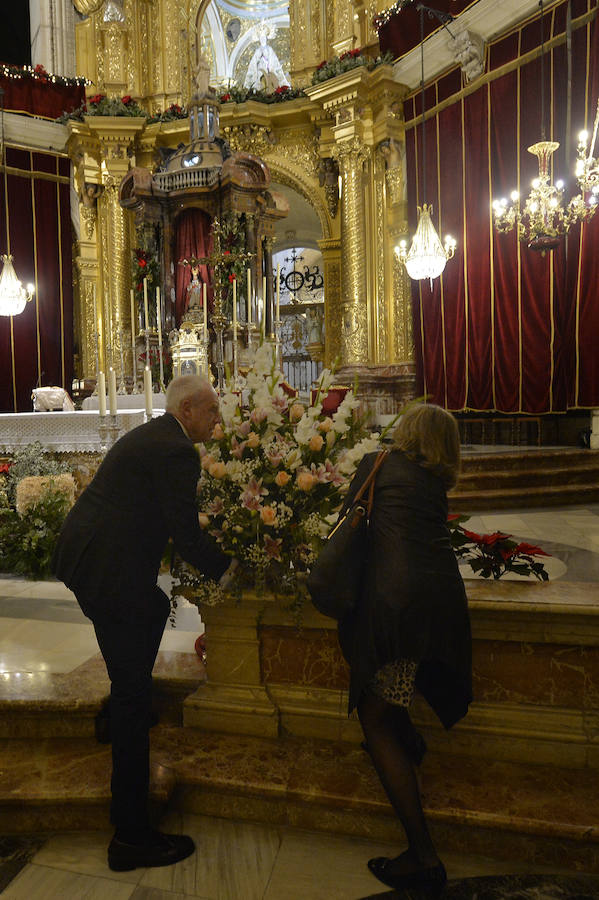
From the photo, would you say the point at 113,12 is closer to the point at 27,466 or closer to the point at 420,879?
the point at 27,466

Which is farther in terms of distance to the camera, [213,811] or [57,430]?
[57,430]

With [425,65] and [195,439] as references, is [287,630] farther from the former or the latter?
[425,65]

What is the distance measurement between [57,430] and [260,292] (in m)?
4.46

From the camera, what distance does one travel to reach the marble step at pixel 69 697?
2521 millimetres

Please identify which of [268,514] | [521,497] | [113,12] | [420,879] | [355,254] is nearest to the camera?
[420,879]

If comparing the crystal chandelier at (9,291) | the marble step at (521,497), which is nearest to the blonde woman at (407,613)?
the marble step at (521,497)

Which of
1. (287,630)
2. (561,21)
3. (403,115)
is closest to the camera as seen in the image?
(287,630)

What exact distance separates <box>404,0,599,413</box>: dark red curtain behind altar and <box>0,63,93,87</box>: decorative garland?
606cm

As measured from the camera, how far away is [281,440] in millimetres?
2334

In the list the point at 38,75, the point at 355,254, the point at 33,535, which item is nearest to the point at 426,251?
the point at 355,254

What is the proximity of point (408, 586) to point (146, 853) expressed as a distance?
1.17 metres

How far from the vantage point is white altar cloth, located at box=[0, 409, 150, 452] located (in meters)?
5.73

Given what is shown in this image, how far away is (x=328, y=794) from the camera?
2158 millimetres

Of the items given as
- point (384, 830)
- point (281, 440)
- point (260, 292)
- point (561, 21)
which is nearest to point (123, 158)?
point (260, 292)
